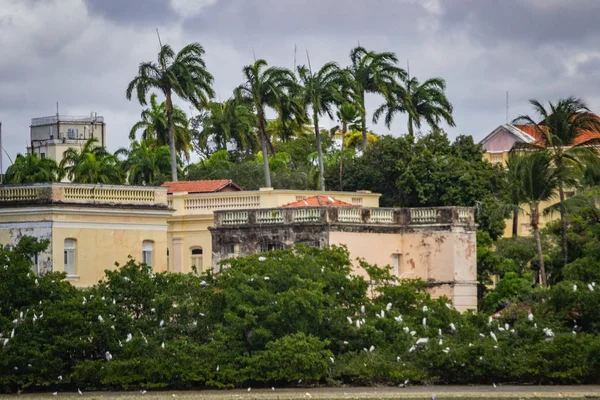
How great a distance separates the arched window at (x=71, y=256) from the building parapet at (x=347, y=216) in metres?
5.82

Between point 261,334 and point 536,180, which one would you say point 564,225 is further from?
point 261,334

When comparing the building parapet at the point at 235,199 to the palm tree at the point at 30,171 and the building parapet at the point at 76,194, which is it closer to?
→ the building parapet at the point at 76,194

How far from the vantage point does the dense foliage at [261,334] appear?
150 ft

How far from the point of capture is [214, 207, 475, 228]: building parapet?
59.2m

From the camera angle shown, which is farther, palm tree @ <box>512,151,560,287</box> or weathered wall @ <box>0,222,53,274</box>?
palm tree @ <box>512,151,560,287</box>

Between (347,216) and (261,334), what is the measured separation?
14060 mm

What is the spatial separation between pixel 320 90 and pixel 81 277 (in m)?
16.2

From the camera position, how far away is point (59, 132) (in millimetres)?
132875

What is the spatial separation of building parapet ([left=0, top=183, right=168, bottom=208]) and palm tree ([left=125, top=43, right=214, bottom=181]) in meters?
8.35

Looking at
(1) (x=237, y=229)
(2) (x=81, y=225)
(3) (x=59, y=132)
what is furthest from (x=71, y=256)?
(3) (x=59, y=132)

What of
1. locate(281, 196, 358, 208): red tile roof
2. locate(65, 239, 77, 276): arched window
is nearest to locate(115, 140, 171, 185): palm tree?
locate(281, 196, 358, 208): red tile roof

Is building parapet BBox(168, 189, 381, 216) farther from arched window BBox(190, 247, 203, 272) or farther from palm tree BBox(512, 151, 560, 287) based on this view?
palm tree BBox(512, 151, 560, 287)

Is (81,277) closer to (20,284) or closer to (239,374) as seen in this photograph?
(20,284)

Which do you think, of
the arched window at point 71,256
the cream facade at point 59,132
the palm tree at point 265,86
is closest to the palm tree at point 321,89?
the palm tree at point 265,86
